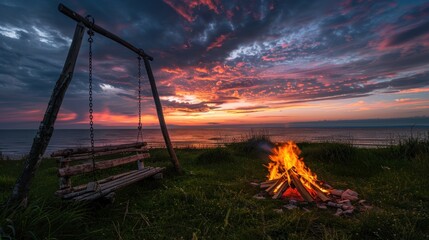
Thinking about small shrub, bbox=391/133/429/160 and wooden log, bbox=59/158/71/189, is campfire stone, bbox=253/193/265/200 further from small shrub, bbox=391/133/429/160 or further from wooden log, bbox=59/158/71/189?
small shrub, bbox=391/133/429/160

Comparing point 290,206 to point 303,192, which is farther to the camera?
point 303,192

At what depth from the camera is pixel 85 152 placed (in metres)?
5.98

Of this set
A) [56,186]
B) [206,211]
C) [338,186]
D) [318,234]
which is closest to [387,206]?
[338,186]

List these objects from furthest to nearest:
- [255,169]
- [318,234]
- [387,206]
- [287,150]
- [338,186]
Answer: [255,169] → [287,150] → [338,186] → [387,206] → [318,234]

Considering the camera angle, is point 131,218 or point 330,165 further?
point 330,165

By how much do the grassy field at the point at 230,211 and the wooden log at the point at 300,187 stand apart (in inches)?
27.8

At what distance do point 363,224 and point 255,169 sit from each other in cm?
647

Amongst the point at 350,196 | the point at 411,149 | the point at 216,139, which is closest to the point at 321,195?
the point at 350,196

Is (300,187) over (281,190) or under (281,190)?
over

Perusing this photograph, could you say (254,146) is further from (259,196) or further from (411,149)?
(259,196)

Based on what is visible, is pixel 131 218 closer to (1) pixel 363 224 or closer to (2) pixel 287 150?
(1) pixel 363 224

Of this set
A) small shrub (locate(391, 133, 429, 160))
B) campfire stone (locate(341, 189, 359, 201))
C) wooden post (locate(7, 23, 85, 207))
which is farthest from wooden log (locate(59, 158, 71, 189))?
small shrub (locate(391, 133, 429, 160))

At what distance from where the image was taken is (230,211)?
17.7 feet

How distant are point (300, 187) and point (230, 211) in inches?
95.0
